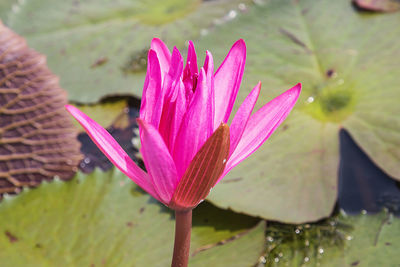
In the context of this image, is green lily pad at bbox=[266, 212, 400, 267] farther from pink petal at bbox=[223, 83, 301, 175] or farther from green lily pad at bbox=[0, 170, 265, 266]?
pink petal at bbox=[223, 83, 301, 175]

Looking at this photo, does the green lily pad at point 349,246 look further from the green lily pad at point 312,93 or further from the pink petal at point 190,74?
the pink petal at point 190,74

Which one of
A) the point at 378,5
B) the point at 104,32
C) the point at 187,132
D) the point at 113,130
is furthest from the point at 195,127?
the point at 104,32

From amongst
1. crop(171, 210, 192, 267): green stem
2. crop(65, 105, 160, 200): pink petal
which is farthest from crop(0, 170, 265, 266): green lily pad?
crop(65, 105, 160, 200): pink petal

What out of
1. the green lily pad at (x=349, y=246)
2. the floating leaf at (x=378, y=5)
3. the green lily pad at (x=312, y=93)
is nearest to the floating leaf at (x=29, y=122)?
the green lily pad at (x=312, y=93)

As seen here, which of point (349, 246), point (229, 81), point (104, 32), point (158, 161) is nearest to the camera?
point (158, 161)

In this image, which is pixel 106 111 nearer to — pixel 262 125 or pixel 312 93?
pixel 312 93

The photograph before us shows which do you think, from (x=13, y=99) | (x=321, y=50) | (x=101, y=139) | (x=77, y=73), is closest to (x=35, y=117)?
(x=13, y=99)
